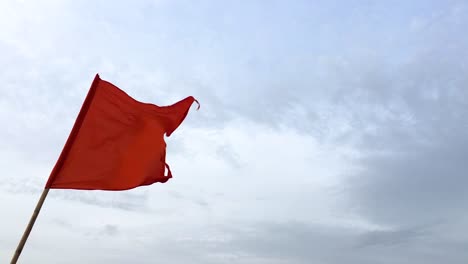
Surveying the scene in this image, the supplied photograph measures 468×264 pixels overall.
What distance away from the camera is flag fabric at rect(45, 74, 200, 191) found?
15.2 metres

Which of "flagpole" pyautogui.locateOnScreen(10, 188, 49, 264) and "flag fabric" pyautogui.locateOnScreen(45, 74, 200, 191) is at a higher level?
"flag fabric" pyautogui.locateOnScreen(45, 74, 200, 191)

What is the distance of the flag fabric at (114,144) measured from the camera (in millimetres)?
15156

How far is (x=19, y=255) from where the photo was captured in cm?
1188

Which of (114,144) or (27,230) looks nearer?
(27,230)

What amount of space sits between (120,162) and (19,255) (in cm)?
522

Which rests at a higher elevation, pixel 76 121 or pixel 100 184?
pixel 76 121

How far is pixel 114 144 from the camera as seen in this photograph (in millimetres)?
16625

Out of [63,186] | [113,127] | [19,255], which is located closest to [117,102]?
[113,127]

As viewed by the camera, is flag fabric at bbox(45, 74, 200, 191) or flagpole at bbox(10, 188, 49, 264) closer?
flagpole at bbox(10, 188, 49, 264)

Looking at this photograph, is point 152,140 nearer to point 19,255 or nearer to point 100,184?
point 100,184

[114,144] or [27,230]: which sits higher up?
[114,144]

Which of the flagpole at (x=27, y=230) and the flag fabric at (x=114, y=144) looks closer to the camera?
the flagpole at (x=27, y=230)

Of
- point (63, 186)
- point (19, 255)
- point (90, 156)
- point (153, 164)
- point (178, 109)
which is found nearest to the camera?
point (19, 255)

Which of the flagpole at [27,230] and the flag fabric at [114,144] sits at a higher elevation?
the flag fabric at [114,144]
